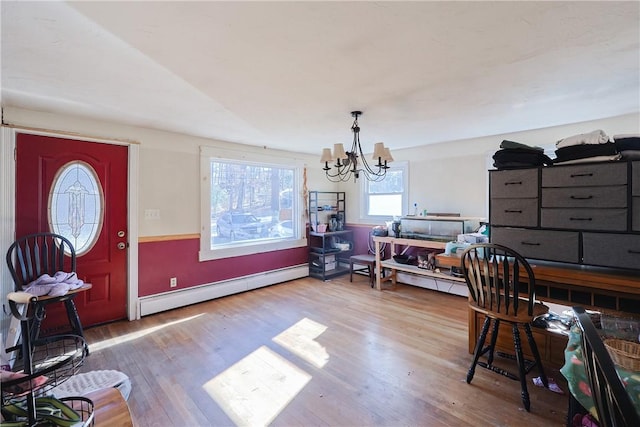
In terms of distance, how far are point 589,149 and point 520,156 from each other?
0.36m

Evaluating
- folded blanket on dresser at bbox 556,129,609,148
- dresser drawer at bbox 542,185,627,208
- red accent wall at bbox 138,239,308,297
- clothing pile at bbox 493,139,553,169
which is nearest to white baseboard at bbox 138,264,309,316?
red accent wall at bbox 138,239,308,297

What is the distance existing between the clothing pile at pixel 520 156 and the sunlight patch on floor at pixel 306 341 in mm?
2122

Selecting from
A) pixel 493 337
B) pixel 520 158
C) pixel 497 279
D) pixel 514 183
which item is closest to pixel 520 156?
pixel 520 158

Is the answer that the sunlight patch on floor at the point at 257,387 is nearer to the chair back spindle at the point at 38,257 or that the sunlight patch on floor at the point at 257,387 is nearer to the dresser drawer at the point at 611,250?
the chair back spindle at the point at 38,257

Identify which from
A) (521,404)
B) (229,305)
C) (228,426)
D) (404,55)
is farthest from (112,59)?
(521,404)

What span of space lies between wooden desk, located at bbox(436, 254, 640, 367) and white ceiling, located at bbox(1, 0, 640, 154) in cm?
135

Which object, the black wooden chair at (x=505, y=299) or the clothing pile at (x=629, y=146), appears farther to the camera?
the black wooden chair at (x=505, y=299)

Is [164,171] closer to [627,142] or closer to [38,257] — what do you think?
[38,257]

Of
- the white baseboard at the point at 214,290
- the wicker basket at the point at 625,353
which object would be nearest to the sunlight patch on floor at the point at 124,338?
the white baseboard at the point at 214,290

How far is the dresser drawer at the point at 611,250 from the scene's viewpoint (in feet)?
5.35

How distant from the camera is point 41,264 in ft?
8.55

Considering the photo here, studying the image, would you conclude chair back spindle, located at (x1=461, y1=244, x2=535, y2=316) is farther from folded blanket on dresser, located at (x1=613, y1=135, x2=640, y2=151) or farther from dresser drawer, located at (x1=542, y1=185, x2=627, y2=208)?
folded blanket on dresser, located at (x1=613, y1=135, x2=640, y2=151)

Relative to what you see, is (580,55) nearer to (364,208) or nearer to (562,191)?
(562,191)

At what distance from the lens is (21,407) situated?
86cm
